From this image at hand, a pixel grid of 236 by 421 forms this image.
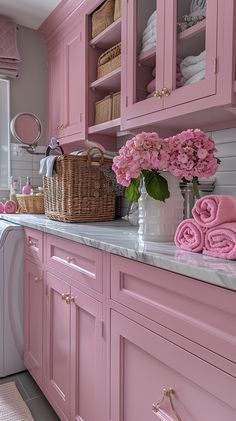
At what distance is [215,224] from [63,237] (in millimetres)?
712

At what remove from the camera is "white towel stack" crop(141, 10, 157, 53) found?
134 cm

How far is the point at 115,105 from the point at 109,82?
0.58 feet

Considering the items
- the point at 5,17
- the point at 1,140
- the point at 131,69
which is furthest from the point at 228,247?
the point at 5,17

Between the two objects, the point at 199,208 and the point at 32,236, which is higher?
the point at 199,208

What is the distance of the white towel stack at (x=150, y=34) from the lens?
1.34 metres

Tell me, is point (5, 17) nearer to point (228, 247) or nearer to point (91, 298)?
point (91, 298)

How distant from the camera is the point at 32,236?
67.5 inches

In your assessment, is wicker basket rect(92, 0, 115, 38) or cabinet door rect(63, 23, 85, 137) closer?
wicker basket rect(92, 0, 115, 38)

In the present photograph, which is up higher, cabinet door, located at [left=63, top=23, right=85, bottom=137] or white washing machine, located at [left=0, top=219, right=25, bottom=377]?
cabinet door, located at [left=63, top=23, right=85, bottom=137]

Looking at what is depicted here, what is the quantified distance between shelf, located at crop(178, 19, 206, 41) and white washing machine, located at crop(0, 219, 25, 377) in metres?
1.27

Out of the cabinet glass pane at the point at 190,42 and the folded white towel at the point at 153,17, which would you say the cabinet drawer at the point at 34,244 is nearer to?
the cabinet glass pane at the point at 190,42

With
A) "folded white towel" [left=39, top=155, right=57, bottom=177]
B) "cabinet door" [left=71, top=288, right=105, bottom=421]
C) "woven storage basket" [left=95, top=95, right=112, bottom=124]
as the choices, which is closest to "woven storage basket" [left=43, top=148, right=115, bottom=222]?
"folded white towel" [left=39, top=155, right=57, bottom=177]

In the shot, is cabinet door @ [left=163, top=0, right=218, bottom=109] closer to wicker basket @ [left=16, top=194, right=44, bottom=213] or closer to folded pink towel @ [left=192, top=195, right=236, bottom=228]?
folded pink towel @ [left=192, top=195, right=236, bottom=228]

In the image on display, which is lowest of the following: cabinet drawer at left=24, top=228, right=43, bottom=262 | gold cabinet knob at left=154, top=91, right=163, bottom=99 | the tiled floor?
the tiled floor
